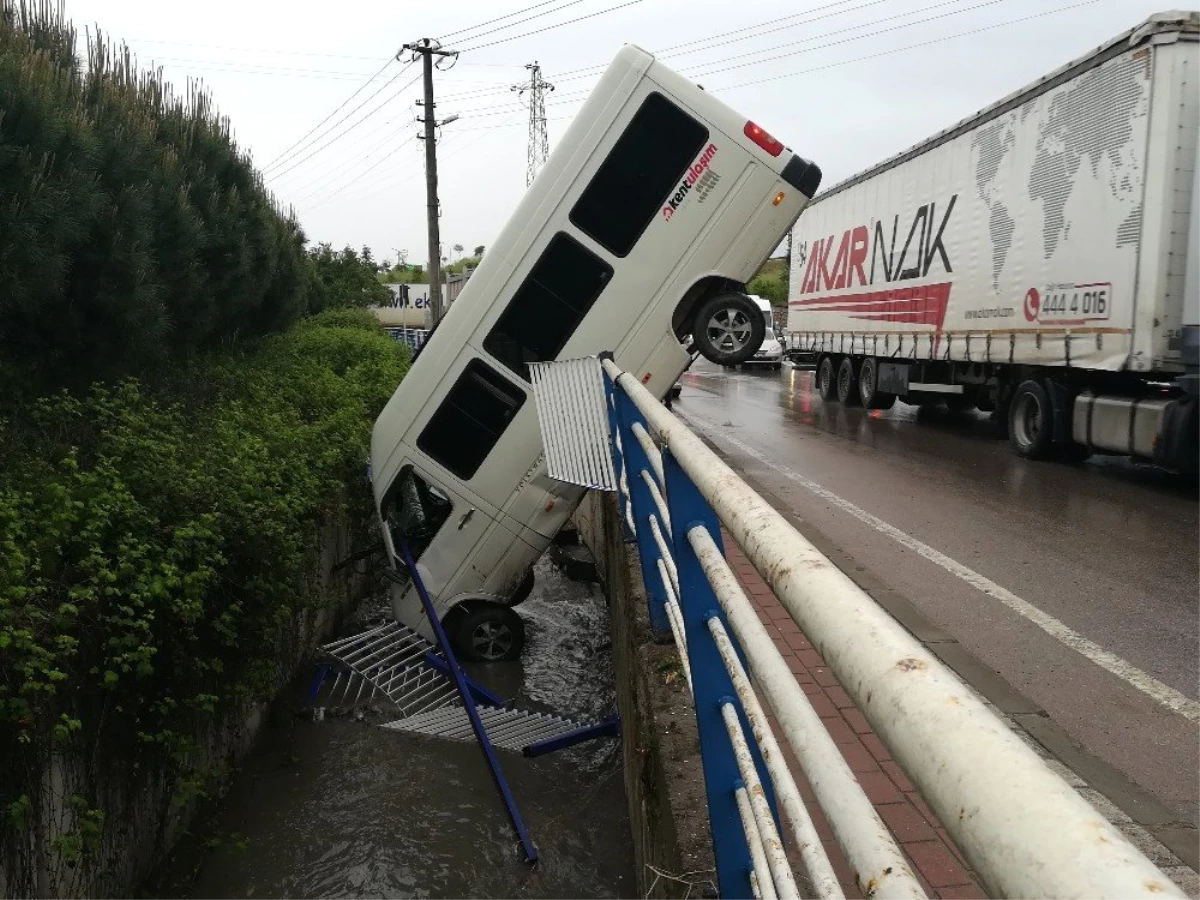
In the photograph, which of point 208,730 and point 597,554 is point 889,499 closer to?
point 597,554

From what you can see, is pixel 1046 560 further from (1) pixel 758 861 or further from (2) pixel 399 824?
(1) pixel 758 861

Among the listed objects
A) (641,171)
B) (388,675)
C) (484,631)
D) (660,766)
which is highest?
(641,171)

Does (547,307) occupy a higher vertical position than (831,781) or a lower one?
higher

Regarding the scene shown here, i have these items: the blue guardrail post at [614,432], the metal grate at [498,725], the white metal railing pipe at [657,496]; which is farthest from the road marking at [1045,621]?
the metal grate at [498,725]

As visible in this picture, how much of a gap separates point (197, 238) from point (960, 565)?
7542mm

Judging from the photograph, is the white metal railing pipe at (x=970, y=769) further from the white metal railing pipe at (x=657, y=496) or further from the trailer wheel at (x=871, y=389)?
the trailer wheel at (x=871, y=389)

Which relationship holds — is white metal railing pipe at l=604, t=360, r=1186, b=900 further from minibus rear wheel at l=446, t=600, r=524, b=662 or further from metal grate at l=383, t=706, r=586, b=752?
minibus rear wheel at l=446, t=600, r=524, b=662

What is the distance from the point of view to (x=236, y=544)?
562 centimetres

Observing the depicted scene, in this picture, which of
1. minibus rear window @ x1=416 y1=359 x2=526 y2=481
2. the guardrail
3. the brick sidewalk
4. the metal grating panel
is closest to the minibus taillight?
minibus rear window @ x1=416 y1=359 x2=526 y2=481

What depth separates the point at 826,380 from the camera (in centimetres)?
2098

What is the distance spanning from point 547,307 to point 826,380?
44.4 ft

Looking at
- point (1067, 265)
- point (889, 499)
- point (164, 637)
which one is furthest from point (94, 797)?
point (1067, 265)

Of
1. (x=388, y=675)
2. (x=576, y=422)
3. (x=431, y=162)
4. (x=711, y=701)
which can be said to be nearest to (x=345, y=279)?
(x=431, y=162)

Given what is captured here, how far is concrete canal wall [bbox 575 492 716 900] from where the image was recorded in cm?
297
